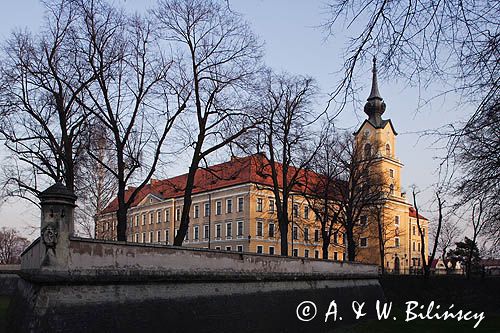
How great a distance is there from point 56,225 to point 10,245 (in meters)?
79.2

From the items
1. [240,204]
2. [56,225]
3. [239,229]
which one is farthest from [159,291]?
[239,229]

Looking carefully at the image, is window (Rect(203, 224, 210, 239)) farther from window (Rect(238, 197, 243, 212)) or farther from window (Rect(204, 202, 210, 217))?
window (Rect(238, 197, 243, 212))

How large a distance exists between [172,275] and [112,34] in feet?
37.2

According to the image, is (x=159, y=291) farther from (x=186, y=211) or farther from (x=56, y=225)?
(x=186, y=211)

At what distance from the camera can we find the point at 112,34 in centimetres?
2081

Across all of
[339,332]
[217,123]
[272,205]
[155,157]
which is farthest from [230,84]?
[272,205]

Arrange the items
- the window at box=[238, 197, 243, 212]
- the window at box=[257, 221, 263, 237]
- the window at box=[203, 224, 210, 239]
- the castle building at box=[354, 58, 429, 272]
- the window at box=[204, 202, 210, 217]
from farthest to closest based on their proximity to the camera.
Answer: the castle building at box=[354, 58, 429, 272] < the window at box=[204, 202, 210, 217] < the window at box=[203, 224, 210, 239] < the window at box=[238, 197, 243, 212] < the window at box=[257, 221, 263, 237]

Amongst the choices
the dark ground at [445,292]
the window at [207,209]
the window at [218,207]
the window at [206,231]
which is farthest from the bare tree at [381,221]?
the window at [206,231]

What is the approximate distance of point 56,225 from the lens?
11375 millimetres

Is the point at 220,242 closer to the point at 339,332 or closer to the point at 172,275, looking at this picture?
the point at 339,332

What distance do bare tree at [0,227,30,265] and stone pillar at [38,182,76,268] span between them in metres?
Answer: 72.7

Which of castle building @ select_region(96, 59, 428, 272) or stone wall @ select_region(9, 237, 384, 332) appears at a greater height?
castle building @ select_region(96, 59, 428, 272)

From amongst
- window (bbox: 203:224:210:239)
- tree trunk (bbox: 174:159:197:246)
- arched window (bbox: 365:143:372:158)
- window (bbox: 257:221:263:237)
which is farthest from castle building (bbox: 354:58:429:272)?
tree trunk (bbox: 174:159:197:246)

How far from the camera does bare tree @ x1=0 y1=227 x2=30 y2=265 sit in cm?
7888
